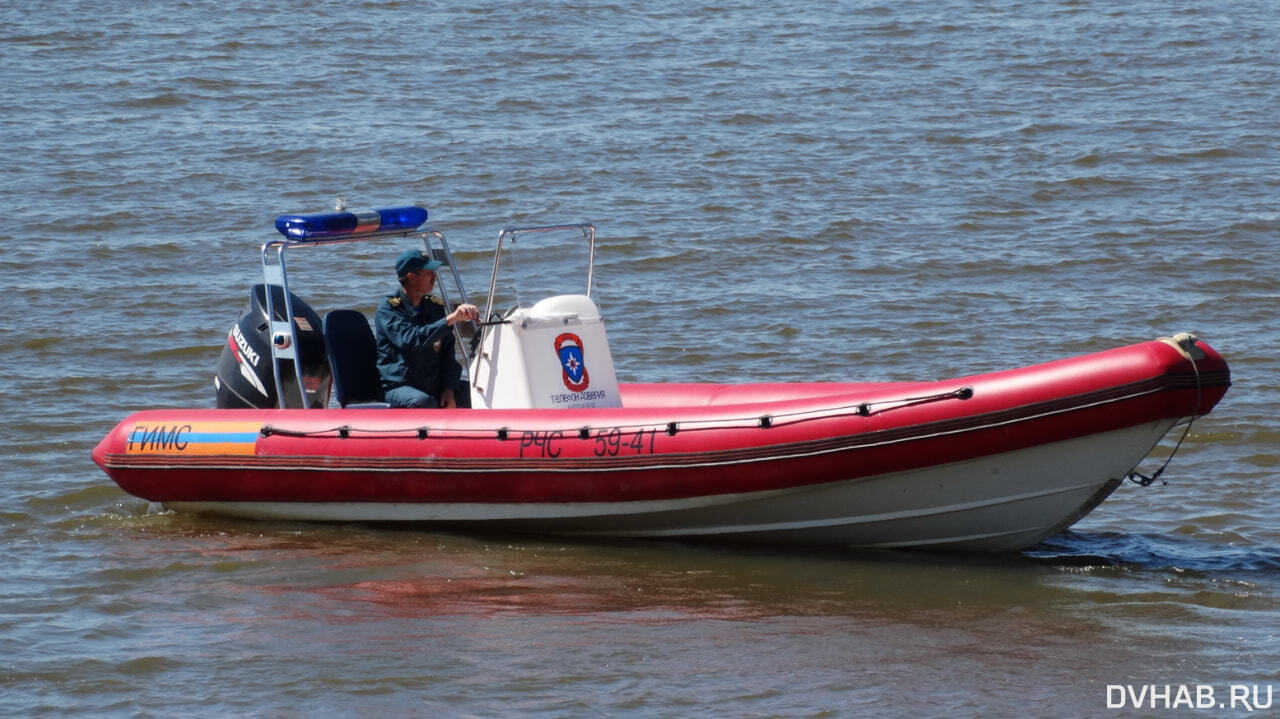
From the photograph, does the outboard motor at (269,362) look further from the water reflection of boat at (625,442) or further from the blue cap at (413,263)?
the blue cap at (413,263)

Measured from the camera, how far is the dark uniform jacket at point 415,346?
6.98 m

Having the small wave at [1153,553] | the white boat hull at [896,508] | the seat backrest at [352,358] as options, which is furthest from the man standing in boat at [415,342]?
the small wave at [1153,553]

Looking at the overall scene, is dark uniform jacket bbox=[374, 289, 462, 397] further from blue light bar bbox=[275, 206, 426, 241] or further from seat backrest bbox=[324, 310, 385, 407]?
blue light bar bbox=[275, 206, 426, 241]

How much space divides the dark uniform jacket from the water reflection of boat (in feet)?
0.47

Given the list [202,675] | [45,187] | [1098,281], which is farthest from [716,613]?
[45,187]

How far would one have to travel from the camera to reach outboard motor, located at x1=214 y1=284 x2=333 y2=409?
7289 millimetres

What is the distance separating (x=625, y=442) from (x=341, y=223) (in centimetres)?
159

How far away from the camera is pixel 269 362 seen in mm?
7305

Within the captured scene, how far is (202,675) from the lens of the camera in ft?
17.9

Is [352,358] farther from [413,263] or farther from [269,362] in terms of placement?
[413,263]

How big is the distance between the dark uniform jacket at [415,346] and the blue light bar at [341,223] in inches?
12.1

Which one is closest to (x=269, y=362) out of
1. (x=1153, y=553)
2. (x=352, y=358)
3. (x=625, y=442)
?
(x=352, y=358)

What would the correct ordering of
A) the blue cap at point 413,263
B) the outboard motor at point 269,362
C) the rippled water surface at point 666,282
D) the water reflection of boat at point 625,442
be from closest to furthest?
the rippled water surface at point 666,282 < the water reflection of boat at point 625,442 < the blue cap at point 413,263 < the outboard motor at point 269,362

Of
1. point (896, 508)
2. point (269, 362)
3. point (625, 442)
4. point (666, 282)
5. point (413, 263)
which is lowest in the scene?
point (896, 508)
